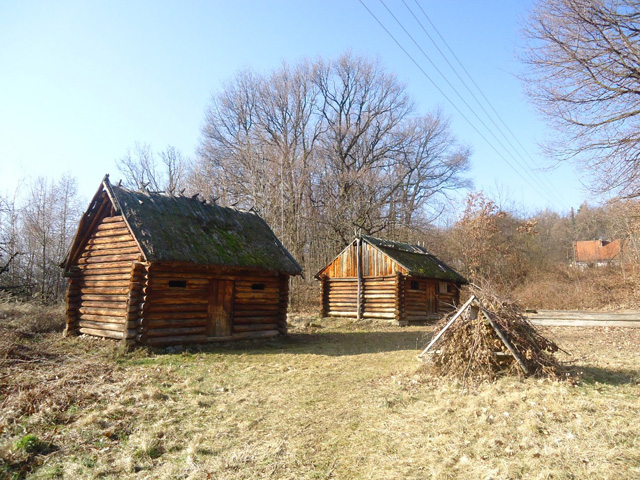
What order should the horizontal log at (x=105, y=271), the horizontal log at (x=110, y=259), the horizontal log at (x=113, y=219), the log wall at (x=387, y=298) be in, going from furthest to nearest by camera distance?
1. the log wall at (x=387, y=298)
2. the horizontal log at (x=113, y=219)
3. the horizontal log at (x=105, y=271)
4. the horizontal log at (x=110, y=259)

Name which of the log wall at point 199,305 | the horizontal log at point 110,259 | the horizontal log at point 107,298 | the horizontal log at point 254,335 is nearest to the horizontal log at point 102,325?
the horizontal log at point 107,298

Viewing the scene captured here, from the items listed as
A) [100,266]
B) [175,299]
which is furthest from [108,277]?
[175,299]

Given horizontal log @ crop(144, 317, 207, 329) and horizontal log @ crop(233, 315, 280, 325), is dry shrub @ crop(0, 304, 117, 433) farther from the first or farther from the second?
horizontal log @ crop(233, 315, 280, 325)

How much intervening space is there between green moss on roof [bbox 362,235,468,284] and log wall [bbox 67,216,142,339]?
12796 millimetres

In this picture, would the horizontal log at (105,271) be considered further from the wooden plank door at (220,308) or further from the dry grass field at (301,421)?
the dry grass field at (301,421)

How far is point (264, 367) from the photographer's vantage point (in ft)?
34.1

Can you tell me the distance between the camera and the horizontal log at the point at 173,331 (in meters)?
11.8

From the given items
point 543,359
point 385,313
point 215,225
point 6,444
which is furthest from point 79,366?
point 385,313

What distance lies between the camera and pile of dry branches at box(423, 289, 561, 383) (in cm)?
800

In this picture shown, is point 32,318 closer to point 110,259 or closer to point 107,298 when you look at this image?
point 107,298

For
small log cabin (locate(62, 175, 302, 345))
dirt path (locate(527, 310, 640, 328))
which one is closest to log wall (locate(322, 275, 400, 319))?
dirt path (locate(527, 310, 640, 328))

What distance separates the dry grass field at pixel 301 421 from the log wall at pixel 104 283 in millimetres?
2182

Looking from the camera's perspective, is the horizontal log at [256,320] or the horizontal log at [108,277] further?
the horizontal log at [256,320]

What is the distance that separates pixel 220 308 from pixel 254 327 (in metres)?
1.56
